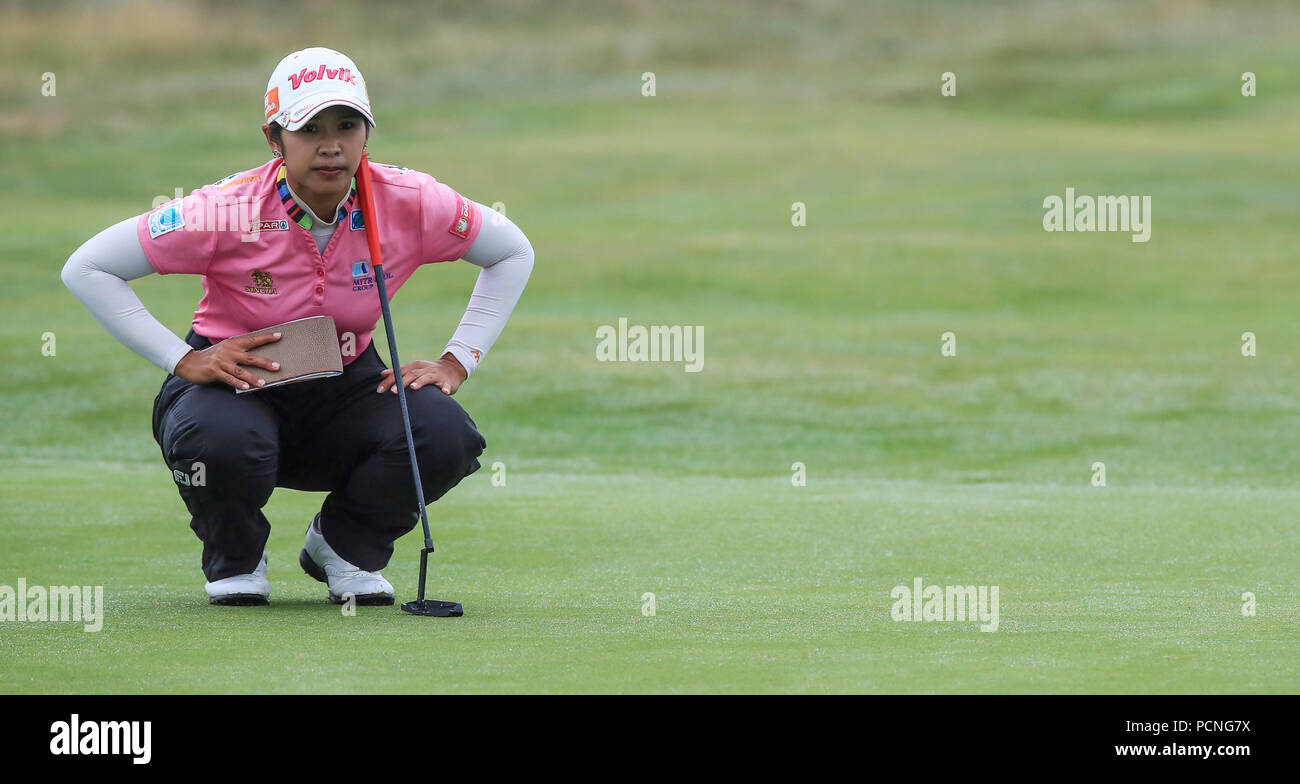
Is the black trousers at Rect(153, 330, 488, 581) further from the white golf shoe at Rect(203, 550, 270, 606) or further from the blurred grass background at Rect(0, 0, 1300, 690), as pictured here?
the blurred grass background at Rect(0, 0, 1300, 690)

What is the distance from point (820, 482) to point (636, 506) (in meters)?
2.14

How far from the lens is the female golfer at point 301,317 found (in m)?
5.16

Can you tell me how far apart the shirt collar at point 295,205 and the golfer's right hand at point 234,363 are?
1.09 feet

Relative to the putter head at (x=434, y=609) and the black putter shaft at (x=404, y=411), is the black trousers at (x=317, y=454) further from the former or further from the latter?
the putter head at (x=434, y=609)

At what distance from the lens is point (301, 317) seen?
17.5 feet

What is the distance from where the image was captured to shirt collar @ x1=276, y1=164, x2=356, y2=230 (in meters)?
5.22

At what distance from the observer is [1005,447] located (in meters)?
12.6

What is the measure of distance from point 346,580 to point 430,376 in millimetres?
664

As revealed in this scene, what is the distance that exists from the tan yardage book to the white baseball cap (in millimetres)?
571

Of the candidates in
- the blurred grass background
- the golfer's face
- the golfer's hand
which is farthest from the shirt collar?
the blurred grass background

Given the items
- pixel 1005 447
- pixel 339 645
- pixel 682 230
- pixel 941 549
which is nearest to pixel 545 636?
pixel 339 645

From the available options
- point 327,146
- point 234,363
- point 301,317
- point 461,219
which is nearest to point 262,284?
point 301,317

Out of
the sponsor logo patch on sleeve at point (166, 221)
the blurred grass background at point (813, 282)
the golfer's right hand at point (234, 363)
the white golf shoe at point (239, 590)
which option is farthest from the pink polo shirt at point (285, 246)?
the blurred grass background at point (813, 282)
